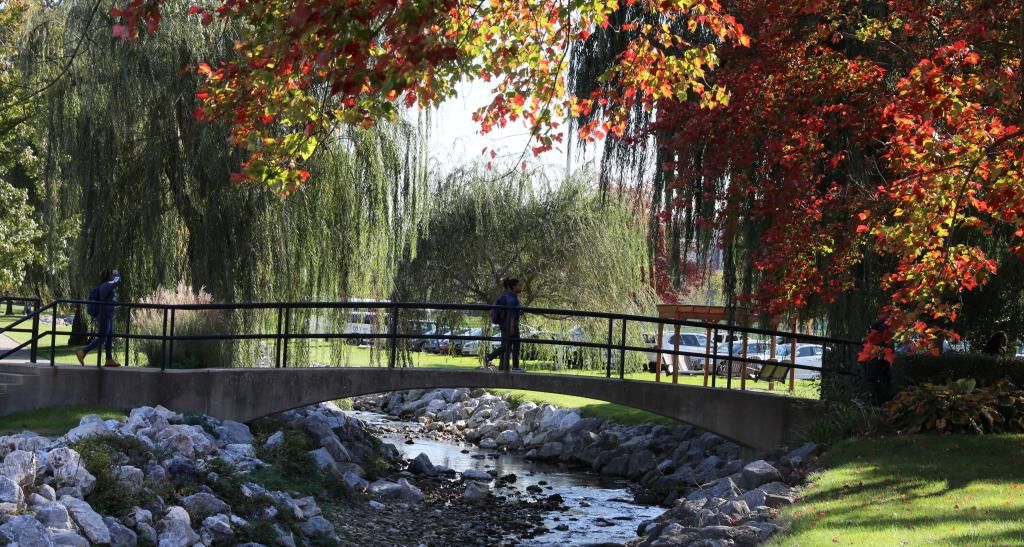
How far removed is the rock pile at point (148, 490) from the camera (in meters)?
9.52

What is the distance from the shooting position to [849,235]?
12891 mm

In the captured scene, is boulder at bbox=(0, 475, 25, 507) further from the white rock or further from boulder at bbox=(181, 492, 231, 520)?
boulder at bbox=(181, 492, 231, 520)

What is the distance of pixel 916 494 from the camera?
9.74 meters

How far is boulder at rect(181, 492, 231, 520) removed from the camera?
11.3 meters

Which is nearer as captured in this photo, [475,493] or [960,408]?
[960,408]

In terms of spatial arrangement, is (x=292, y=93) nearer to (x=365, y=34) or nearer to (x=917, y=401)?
(x=365, y=34)

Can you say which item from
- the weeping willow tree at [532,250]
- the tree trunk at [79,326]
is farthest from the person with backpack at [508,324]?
the weeping willow tree at [532,250]

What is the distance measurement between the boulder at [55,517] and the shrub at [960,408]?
8832mm

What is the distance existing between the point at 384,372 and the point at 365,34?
9.79 meters

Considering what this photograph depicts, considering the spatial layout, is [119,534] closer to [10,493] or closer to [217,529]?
[10,493]

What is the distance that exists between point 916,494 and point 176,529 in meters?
6.85

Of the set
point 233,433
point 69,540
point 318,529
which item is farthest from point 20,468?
point 233,433

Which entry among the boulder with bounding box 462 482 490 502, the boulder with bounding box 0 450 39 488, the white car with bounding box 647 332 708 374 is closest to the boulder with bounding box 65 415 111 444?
the boulder with bounding box 0 450 39 488

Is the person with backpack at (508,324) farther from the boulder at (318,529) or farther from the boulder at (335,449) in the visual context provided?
the boulder at (318,529)
